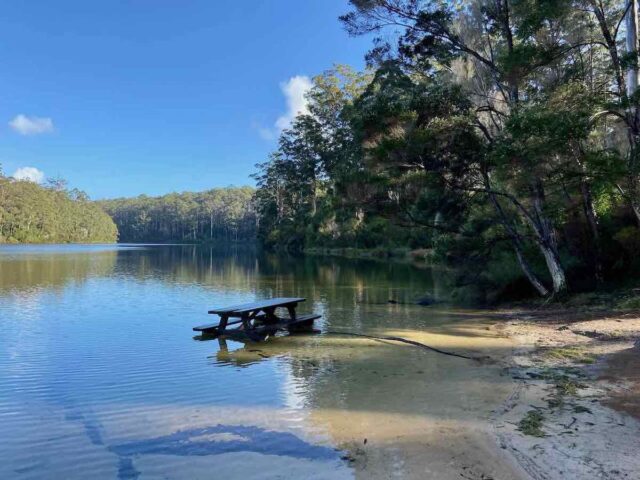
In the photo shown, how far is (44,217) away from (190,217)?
4844 cm

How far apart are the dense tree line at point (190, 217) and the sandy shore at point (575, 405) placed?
436 feet

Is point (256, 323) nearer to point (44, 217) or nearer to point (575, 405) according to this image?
point (575, 405)

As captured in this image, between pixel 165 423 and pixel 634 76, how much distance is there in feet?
41.9

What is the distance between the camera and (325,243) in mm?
62406

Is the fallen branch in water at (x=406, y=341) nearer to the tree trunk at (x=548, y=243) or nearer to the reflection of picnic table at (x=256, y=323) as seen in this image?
the reflection of picnic table at (x=256, y=323)

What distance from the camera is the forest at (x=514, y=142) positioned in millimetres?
11594

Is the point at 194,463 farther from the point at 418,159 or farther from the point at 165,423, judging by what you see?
the point at 418,159

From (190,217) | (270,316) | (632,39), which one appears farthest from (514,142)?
(190,217)

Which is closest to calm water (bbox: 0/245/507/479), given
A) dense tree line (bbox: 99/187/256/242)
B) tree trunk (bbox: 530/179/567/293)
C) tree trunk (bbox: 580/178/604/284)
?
tree trunk (bbox: 530/179/567/293)

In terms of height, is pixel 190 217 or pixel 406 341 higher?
pixel 190 217

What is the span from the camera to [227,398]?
6992mm

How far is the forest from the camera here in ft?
38.0

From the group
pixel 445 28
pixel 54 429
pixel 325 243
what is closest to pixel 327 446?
pixel 54 429

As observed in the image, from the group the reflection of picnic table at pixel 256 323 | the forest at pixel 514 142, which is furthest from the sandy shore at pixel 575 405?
the reflection of picnic table at pixel 256 323
